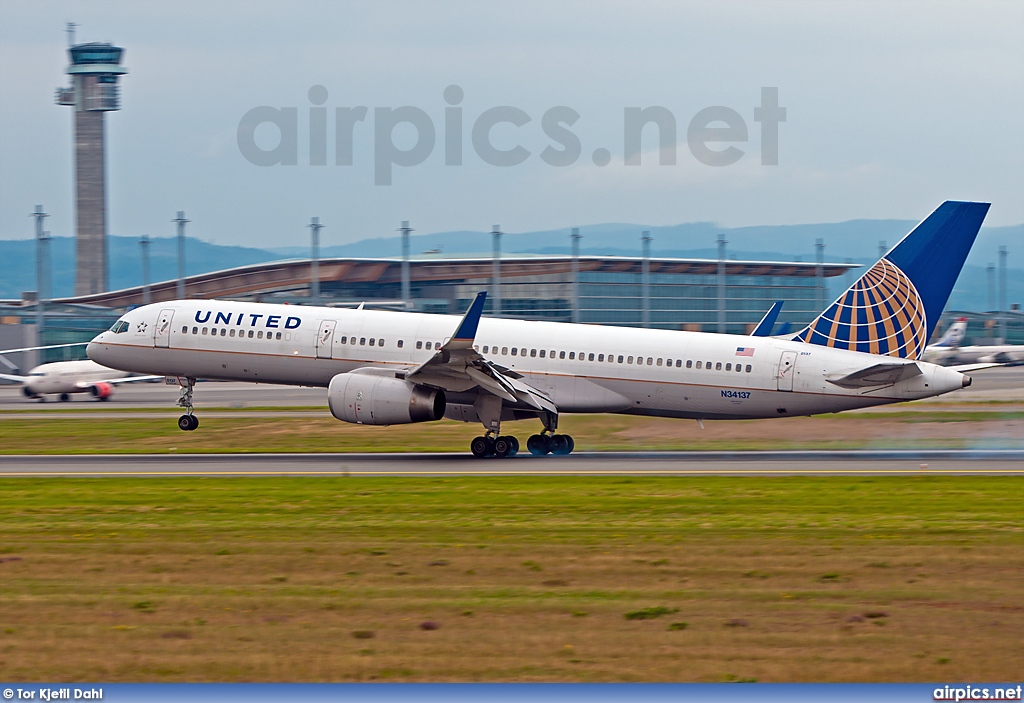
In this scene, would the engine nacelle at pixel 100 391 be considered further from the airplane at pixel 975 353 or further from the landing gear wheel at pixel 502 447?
the airplane at pixel 975 353

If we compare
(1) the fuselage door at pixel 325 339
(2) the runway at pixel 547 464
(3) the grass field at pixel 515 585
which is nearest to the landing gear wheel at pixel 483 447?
(2) the runway at pixel 547 464

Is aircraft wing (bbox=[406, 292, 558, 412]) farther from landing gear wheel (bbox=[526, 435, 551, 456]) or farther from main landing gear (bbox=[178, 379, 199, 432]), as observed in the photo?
main landing gear (bbox=[178, 379, 199, 432])

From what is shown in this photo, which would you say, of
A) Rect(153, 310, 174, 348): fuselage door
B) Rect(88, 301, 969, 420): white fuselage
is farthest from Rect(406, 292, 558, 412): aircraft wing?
Rect(153, 310, 174, 348): fuselage door

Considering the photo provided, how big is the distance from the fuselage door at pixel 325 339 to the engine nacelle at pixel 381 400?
3.04 metres

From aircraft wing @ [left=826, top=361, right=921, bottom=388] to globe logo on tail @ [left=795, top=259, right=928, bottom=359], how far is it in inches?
32.7

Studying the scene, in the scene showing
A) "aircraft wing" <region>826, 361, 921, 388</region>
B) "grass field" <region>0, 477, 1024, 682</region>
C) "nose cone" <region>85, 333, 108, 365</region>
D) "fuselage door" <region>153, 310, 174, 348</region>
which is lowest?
"grass field" <region>0, 477, 1024, 682</region>

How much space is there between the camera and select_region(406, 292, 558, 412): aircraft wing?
3058 centimetres

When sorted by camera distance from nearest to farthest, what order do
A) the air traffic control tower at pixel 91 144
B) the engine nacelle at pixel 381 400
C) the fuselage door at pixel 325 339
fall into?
the engine nacelle at pixel 381 400 < the fuselage door at pixel 325 339 < the air traffic control tower at pixel 91 144

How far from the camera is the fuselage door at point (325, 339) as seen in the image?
3456 centimetres

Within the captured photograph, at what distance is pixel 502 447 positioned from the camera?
3253 cm

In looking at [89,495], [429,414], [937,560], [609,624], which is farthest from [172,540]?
[429,414]

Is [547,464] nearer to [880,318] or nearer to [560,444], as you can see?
[560,444]

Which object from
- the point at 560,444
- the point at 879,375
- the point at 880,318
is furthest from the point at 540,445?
the point at 880,318

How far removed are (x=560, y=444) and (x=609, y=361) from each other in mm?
2884
